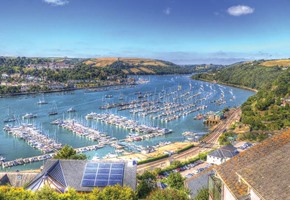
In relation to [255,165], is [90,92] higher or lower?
lower

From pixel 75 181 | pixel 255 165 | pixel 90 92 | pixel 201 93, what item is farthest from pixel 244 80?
pixel 255 165

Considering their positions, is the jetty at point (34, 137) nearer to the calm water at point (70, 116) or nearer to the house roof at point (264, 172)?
the calm water at point (70, 116)

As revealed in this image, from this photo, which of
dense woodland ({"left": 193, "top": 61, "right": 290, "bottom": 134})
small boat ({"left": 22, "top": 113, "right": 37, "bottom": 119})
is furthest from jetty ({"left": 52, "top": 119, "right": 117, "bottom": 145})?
dense woodland ({"left": 193, "top": 61, "right": 290, "bottom": 134})

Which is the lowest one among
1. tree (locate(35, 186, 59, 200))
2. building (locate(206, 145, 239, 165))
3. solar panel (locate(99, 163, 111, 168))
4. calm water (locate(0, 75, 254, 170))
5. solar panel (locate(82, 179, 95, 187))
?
calm water (locate(0, 75, 254, 170))

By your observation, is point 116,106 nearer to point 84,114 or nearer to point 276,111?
point 84,114

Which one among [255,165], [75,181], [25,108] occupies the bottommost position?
[25,108]

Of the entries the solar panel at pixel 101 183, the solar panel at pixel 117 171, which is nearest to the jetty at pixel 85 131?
the solar panel at pixel 117 171

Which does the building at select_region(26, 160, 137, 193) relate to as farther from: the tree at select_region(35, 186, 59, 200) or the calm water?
the calm water
